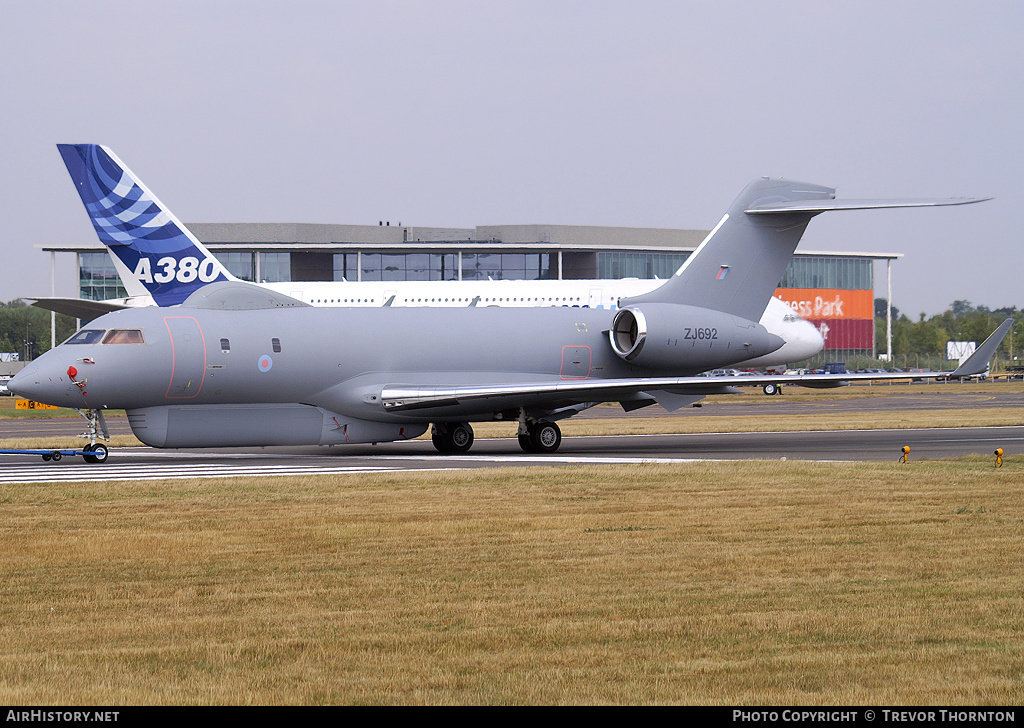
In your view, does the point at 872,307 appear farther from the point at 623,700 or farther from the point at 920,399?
the point at 623,700

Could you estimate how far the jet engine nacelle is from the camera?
26.8m

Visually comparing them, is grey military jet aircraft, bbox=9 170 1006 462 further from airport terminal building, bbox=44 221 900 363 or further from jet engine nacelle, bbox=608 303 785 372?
airport terminal building, bbox=44 221 900 363

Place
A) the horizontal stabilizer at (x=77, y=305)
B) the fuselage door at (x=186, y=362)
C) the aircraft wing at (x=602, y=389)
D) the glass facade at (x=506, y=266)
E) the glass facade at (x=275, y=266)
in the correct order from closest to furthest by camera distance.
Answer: the fuselage door at (x=186, y=362) < the aircraft wing at (x=602, y=389) < the horizontal stabilizer at (x=77, y=305) < the glass facade at (x=275, y=266) < the glass facade at (x=506, y=266)

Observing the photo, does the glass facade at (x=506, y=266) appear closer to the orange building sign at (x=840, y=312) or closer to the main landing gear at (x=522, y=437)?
the orange building sign at (x=840, y=312)

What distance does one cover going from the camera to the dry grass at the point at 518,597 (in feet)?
21.8

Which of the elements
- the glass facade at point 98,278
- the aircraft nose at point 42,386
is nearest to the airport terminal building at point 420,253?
the glass facade at point 98,278

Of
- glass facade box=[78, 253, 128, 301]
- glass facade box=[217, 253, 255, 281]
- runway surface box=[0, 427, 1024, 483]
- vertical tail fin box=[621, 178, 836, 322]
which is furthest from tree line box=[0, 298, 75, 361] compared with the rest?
vertical tail fin box=[621, 178, 836, 322]

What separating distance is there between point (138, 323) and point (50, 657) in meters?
16.0

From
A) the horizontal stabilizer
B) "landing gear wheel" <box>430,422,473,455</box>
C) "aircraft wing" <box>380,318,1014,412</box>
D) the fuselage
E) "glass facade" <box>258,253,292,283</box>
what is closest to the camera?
the fuselage

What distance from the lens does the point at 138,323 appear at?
22.4 meters

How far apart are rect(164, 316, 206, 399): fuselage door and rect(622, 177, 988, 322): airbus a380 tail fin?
11.1m

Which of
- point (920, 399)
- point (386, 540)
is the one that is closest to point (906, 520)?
point (386, 540)

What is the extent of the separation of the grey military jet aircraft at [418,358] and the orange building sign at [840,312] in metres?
73.1

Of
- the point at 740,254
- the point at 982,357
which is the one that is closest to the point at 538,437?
the point at 740,254
